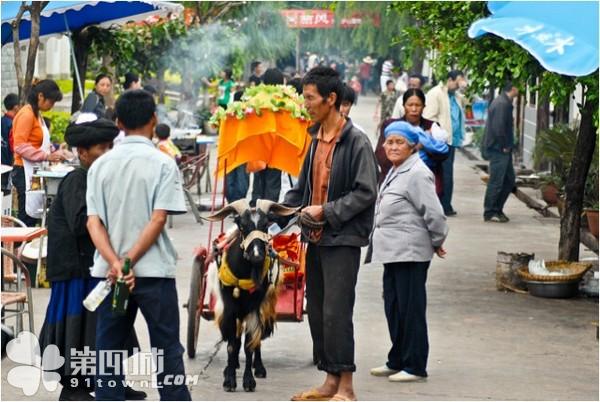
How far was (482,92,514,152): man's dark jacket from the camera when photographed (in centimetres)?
1734

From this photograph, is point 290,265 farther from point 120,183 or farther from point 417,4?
point 417,4

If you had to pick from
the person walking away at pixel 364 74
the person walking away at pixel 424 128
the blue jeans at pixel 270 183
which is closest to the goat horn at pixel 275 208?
the person walking away at pixel 424 128

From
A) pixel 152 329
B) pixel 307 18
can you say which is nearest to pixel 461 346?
pixel 152 329

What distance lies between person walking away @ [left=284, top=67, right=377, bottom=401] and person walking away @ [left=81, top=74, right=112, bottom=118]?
681 cm

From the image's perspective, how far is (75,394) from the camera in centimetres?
770

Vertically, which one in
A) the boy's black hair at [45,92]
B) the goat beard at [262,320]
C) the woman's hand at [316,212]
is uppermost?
the boy's black hair at [45,92]

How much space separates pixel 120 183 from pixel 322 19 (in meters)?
48.2

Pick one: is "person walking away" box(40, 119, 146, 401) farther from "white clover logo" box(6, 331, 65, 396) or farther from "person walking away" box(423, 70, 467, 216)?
"person walking away" box(423, 70, 467, 216)

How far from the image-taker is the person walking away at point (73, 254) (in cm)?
734

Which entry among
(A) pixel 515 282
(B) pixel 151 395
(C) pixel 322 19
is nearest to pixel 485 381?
(B) pixel 151 395

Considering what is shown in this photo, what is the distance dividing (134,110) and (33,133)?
6127mm

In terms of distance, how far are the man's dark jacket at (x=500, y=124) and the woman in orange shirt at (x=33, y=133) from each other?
678 centimetres

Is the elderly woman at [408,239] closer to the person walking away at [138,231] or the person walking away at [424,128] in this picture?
the person walking away at [138,231]

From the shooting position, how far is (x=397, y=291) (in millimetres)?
8625
